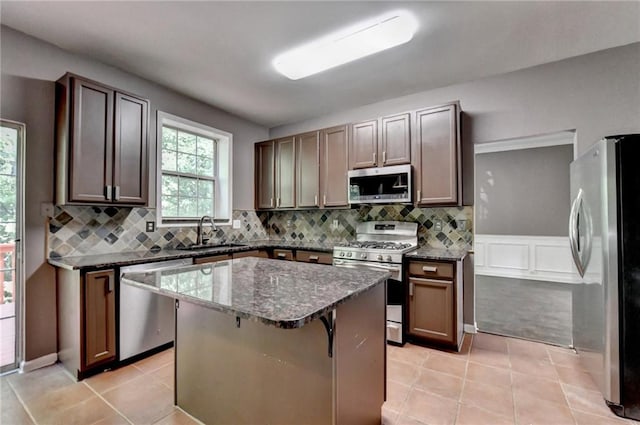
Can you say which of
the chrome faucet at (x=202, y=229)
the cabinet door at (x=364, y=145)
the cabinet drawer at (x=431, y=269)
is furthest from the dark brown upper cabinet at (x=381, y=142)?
the chrome faucet at (x=202, y=229)

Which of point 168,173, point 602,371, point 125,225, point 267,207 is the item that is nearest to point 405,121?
point 267,207

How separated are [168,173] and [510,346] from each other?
13.3 feet

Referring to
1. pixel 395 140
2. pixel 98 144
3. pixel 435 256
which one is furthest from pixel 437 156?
pixel 98 144

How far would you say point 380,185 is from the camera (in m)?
3.33

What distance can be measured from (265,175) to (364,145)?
1.65 m

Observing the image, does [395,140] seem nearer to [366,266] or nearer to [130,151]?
[366,266]

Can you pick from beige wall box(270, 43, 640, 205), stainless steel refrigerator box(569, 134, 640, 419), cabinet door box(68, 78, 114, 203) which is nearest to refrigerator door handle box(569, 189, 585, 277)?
stainless steel refrigerator box(569, 134, 640, 419)

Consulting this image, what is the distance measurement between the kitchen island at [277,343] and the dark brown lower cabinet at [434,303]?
1.16 m

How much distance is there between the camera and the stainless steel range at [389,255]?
281 cm

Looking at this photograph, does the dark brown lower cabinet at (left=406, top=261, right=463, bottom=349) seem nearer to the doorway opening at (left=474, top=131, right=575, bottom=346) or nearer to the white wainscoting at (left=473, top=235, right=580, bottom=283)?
the doorway opening at (left=474, top=131, right=575, bottom=346)

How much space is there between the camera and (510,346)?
2.75 m

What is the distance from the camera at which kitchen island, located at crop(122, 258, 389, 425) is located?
3.91 feet

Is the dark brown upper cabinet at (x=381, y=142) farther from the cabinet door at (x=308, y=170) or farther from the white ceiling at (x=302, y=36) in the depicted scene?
the cabinet door at (x=308, y=170)

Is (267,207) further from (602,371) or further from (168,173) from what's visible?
(602,371)
